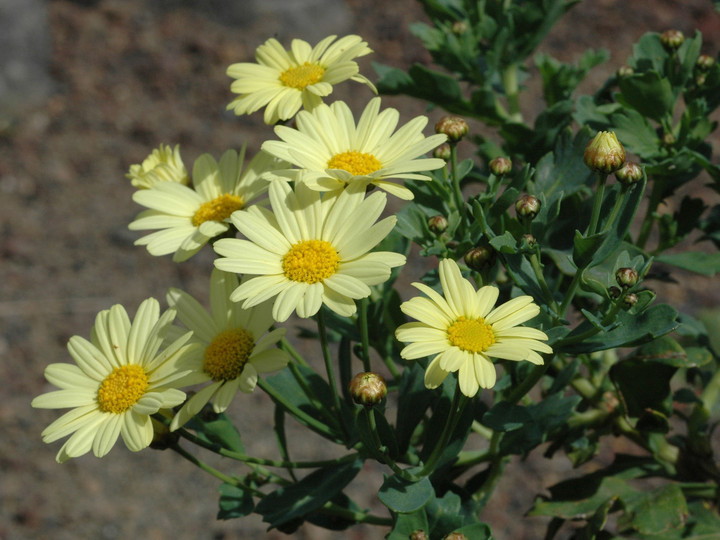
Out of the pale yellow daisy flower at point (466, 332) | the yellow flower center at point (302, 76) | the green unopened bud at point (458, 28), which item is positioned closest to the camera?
the pale yellow daisy flower at point (466, 332)

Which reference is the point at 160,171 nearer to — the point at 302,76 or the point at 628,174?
the point at 302,76

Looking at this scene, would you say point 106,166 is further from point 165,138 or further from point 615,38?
point 615,38

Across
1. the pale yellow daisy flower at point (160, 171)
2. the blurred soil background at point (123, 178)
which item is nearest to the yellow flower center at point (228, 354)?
the pale yellow daisy flower at point (160, 171)

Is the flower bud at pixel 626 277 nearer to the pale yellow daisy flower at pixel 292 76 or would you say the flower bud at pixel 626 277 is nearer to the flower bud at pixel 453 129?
the flower bud at pixel 453 129

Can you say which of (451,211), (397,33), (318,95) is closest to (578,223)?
(451,211)

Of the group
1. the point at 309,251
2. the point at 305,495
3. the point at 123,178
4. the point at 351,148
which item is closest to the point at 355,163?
the point at 351,148

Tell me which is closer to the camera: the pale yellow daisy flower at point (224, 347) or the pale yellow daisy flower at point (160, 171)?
the pale yellow daisy flower at point (224, 347)

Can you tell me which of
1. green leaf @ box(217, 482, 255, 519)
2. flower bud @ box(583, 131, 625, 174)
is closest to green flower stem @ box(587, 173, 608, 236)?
flower bud @ box(583, 131, 625, 174)
